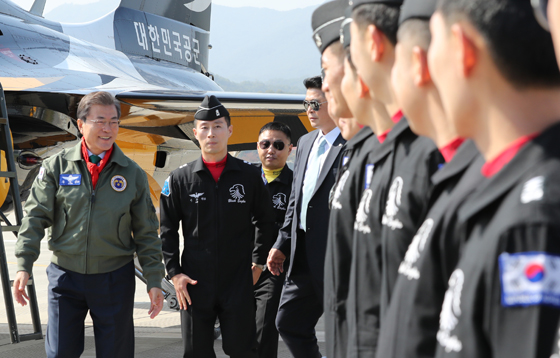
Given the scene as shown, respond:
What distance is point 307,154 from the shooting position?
380cm

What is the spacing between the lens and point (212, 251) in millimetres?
3590

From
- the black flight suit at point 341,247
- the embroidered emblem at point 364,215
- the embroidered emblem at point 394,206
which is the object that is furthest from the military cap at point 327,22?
the embroidered emblem at point 394,206

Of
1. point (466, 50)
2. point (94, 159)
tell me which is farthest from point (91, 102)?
point (466, 50)

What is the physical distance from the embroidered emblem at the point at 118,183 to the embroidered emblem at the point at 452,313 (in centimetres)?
286

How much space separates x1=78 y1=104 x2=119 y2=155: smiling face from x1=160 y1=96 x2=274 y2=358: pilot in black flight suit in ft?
1.56

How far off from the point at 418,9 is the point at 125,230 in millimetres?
2686

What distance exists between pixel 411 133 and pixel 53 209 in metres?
2.56

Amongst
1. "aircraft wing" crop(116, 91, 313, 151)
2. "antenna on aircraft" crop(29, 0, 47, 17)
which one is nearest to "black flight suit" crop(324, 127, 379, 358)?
"aircraft wing" crop(116, 91, 313, 151)

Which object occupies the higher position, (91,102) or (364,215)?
(91,102)

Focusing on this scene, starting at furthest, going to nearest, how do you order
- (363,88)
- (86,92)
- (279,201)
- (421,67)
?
(86,92) → (279,201) → (363,88) → (421,67)

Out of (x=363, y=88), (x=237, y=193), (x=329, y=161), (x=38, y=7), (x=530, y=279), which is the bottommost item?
(x=530, y=279)

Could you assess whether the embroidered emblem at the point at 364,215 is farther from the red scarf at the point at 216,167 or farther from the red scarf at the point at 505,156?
the red scarf at the point at 216,167

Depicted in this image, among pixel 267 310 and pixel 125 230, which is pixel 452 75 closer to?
pixel 125 230

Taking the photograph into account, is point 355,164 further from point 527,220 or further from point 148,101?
point 148,101
